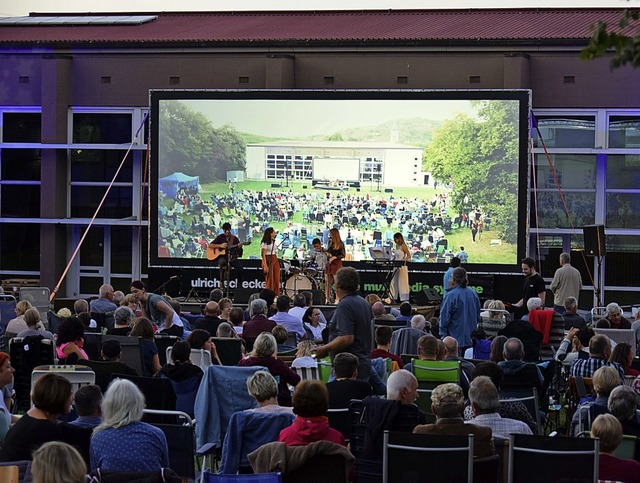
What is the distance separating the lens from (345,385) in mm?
8203

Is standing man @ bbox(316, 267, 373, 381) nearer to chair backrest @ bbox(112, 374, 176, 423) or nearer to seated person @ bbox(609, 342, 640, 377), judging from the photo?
chair backrest @ bbox(112, 374, 176, 423)

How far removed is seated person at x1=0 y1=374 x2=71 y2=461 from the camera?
21.7 ft

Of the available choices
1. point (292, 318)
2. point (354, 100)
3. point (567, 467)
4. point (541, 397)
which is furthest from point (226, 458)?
point (354, 100)

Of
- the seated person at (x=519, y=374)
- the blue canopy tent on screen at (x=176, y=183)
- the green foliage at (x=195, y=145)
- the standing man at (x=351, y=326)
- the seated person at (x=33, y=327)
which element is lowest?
the seated person at (x=519, y=374)

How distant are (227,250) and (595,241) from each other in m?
6.78

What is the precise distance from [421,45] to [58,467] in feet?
69.7

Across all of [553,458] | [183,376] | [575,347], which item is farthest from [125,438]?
[575,347]

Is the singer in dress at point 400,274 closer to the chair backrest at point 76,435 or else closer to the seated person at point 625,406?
the seated person at point 625,406

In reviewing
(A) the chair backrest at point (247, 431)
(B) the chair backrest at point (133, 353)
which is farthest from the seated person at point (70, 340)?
(A) the chair backrest at point (247, 431)

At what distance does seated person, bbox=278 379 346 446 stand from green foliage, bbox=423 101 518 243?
55.6 ft

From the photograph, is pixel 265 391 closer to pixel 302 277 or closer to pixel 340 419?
pixel 340 419

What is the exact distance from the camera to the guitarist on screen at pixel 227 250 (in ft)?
75.7

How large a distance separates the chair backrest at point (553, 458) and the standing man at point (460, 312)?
733cm

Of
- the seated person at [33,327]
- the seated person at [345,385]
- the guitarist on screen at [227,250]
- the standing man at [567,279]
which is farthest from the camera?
the guitarist on screen at [227,250]
